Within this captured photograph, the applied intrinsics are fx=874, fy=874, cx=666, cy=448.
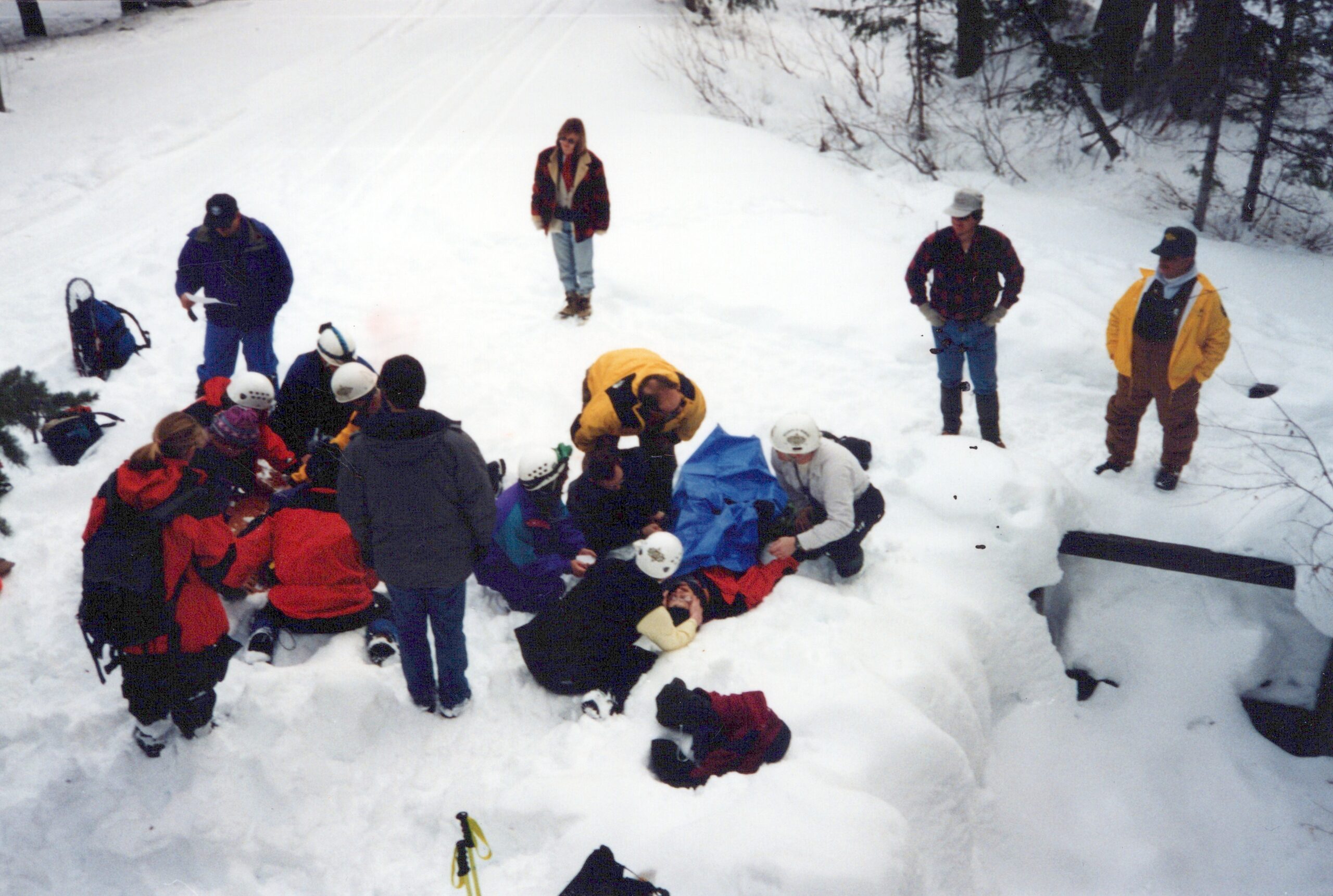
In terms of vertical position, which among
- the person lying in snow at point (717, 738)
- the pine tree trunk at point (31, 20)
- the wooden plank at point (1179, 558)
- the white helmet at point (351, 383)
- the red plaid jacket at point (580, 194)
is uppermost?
the pine tree trunk at point (31, 20)

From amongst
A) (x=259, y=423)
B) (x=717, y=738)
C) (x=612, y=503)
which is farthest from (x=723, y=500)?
(x=259, y=423)

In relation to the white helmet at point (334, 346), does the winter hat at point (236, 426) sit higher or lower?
lower

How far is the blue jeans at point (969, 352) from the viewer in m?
5.57

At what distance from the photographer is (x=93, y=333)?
6352 mm

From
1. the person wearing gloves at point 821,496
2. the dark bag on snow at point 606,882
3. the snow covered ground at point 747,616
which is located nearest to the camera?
the dark bag on snow at point 606,882

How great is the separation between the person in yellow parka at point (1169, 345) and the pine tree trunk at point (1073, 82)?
6.78 meters

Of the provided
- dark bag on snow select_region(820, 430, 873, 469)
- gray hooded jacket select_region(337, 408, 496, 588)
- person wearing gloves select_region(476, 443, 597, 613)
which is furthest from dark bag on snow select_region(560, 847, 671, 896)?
dark bag on snow select_region(820, 430, 873, 469)

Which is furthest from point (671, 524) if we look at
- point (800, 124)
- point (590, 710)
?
point (800, 124)

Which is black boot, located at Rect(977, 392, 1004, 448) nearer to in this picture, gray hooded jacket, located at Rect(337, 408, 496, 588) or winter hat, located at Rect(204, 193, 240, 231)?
gray hooded jacket, located at Rect(337, 408, 496, 588)

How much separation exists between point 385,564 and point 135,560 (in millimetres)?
929

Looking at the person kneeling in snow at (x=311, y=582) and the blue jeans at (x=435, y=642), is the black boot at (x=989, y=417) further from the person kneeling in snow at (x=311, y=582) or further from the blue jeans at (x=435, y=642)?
the person kneeling in snow at (x=311, y=582)

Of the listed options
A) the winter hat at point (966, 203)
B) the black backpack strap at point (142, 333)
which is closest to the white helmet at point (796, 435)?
the winter hat at point (966, 203)

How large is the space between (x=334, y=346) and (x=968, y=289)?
383 cm

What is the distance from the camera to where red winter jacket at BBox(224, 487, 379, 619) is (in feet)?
14.4
